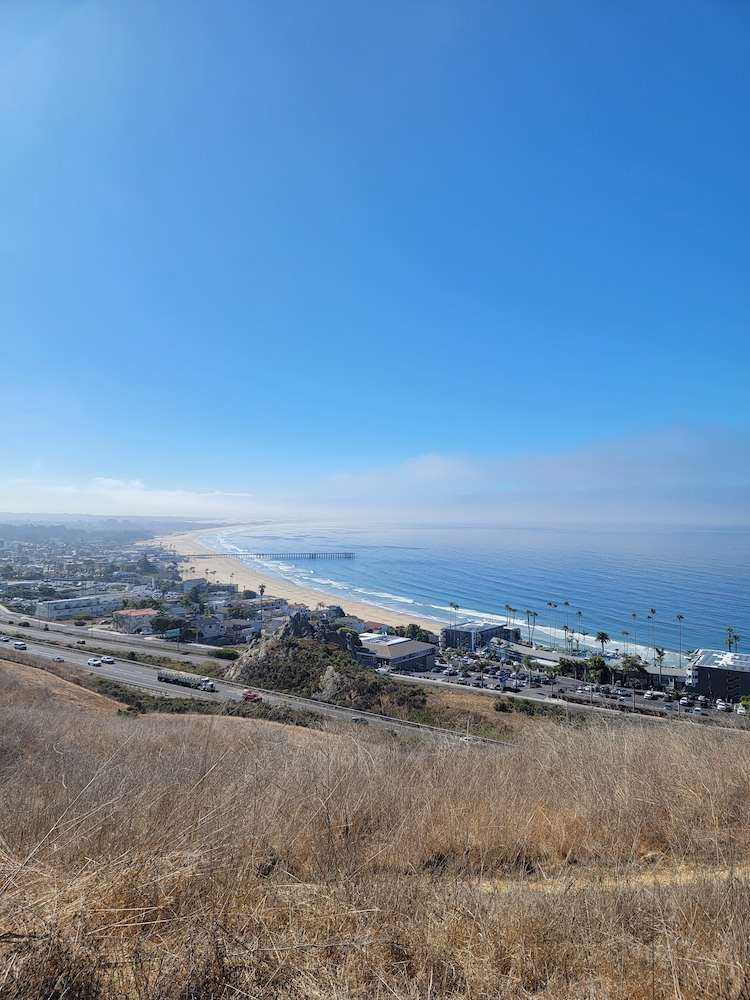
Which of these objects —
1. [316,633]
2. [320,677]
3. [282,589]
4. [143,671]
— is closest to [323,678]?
[320,677]

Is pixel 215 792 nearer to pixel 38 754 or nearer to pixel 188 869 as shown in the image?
pixel 188 869

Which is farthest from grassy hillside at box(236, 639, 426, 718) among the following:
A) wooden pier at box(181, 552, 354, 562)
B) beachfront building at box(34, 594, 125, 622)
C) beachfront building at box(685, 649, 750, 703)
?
wooden pier at box(181, 552, 354, 562)

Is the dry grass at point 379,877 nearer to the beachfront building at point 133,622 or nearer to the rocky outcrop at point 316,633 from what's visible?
the rocky outcrop at point 316,633

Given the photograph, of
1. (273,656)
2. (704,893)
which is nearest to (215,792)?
(704,893)

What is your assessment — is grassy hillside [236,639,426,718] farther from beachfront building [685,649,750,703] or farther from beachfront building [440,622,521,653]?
beachfront building [685,649,750,703]

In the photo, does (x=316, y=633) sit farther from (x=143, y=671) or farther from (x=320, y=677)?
(x=143, y=671)

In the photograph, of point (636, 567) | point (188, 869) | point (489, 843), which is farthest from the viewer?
point (636, 567)
